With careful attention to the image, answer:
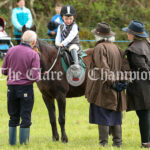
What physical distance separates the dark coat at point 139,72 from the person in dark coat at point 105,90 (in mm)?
183

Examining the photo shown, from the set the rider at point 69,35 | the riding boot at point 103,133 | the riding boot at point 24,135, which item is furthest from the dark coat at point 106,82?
the rider at point 69,35

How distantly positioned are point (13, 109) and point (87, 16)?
53.4ft

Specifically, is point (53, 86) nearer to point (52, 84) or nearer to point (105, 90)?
point (52, 84)

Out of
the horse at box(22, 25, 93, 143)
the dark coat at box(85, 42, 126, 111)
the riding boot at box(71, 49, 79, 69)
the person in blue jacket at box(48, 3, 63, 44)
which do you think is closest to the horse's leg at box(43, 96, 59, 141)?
the horse at box(22, 25, 93, 143)

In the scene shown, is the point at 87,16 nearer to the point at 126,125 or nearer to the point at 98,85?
the point at 126,125

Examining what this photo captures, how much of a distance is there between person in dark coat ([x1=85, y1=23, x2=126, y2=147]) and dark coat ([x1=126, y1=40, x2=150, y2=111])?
18 cm

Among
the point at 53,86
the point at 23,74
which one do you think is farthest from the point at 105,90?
the point at 53,86

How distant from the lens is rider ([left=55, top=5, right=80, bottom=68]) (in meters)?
8.42

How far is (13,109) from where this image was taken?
6.90 m

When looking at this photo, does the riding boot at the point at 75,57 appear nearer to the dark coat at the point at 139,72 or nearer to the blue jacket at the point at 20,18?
the dark coat at the point at 139,72

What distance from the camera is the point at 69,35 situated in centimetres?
845

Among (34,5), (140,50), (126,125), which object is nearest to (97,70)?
(140,50)

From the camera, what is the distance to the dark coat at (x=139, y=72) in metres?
6.81

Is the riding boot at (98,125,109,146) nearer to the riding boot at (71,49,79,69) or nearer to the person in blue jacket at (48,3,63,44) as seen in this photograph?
the riding boot at (71,49,79,69)
